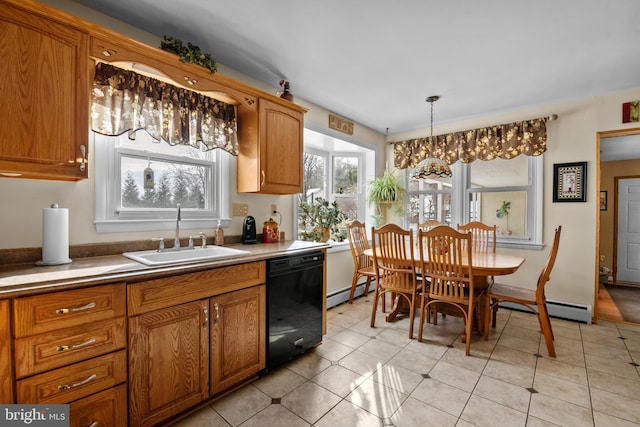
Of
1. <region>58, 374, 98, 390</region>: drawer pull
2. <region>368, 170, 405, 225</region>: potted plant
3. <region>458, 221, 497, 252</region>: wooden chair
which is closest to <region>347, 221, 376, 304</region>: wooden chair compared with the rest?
<region>368, 170, 405, 225</region>: potted plant

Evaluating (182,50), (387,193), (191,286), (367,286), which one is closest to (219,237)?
(191,286)

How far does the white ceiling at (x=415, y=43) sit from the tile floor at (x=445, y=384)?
2.45 meters

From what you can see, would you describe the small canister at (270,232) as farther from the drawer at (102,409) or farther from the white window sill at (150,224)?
the drawer at (102,409)

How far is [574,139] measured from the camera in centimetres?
326

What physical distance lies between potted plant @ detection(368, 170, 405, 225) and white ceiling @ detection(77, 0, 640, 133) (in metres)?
1.34

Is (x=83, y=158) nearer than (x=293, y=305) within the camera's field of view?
Yes

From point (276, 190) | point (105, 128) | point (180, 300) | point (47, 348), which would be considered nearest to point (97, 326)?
point (47, 348)

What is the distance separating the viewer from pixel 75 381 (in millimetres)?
1294

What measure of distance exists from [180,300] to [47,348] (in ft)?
1.81

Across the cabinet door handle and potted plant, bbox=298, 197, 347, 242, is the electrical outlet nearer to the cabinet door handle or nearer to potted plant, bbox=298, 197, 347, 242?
potted plant, bbox=298, 197, 347, 242

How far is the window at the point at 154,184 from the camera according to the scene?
1.92 m

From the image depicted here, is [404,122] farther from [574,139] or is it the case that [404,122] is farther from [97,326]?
[97,326]

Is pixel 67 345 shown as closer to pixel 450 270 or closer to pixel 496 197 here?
pixel 450 270

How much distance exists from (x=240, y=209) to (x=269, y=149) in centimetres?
61
